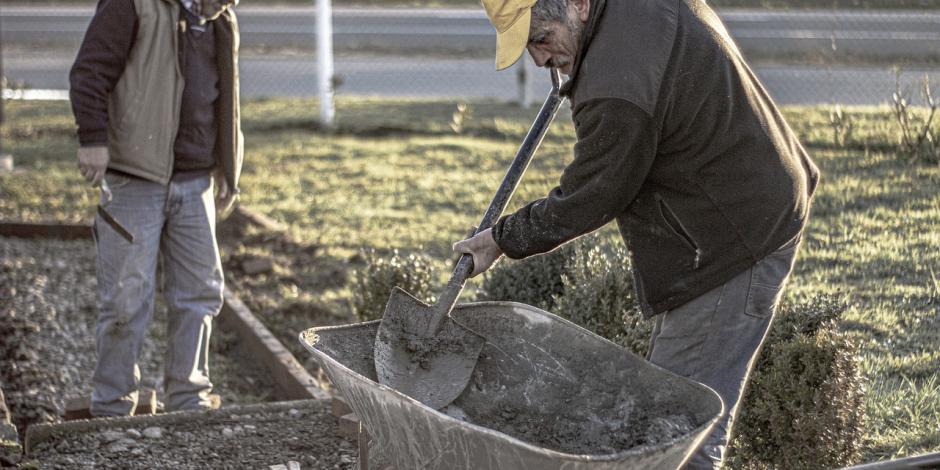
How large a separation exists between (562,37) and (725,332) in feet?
3.10

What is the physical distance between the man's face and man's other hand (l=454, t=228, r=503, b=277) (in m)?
0.53

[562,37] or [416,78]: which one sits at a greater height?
[562,37]

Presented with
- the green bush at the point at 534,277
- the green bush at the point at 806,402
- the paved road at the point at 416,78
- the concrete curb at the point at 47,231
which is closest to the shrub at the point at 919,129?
the green bush at the point at 534,277

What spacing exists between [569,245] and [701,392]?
6.44ft

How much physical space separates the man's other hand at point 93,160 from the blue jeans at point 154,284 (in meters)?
0.17

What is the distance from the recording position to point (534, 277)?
4781mm

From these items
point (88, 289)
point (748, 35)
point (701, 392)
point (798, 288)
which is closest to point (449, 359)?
point (701, 392)

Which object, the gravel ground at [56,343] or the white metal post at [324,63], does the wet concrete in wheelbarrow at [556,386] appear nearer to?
the gravel ground at [56,343]

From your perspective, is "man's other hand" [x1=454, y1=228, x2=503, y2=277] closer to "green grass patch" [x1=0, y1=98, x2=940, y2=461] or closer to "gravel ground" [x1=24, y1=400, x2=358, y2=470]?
"gravel ground" [x1=24, y1=400, x2=358, y2=470]

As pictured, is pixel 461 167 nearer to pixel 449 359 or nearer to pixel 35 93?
pixel 449 359

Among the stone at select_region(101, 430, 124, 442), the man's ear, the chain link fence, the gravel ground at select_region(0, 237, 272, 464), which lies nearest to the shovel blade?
the man's ear

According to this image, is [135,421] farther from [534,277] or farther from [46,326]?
[46,326]

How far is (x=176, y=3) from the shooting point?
14.5 feet

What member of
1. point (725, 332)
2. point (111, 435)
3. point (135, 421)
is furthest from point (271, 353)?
point (725, 332)
